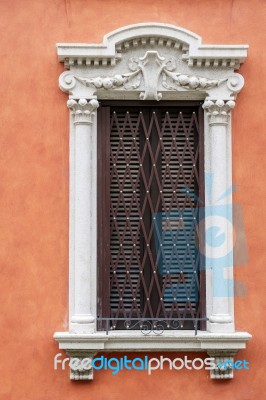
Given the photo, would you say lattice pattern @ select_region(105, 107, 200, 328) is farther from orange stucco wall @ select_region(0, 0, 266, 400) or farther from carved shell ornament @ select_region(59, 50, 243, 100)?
orange stucco wall @ select_region(0, 0, 266, 400)

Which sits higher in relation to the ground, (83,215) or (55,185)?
(55,185)

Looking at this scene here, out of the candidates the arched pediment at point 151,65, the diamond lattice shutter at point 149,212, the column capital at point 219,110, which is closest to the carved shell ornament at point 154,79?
the arched pediment at point 151,65

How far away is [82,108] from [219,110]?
147cm

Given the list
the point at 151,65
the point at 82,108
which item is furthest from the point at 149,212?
the point at 151,65

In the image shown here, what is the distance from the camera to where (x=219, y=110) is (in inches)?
311

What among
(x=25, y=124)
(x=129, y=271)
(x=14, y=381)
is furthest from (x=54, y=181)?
(x=14, y=381)

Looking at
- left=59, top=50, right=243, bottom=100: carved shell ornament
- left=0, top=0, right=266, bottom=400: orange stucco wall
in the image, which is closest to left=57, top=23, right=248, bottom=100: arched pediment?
left=59, top=50, right=243, bottom=100: carved shell ornament

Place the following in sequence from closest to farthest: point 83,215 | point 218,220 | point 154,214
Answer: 1. point 83,215
2. point 218,220
3. point 154,214

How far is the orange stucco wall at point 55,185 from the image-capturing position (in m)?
7.70

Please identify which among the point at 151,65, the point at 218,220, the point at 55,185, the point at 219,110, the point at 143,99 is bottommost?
the point at 218,220

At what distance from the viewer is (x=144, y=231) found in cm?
789

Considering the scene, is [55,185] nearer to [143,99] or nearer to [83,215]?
[83,215]

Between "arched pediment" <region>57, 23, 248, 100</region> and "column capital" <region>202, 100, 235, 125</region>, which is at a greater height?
"arched pediment" <region>57, 23, 248, 100</region>

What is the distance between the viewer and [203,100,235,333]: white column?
Result: 7.71m
